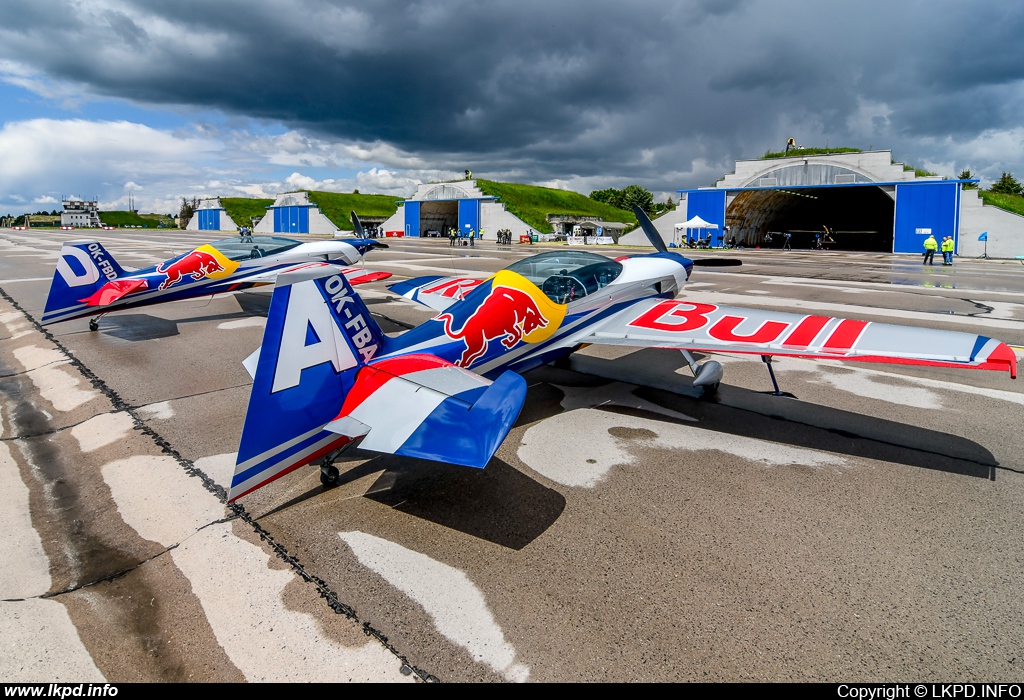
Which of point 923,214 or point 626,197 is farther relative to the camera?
point 626,197

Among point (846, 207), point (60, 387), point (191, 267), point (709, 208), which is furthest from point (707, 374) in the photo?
point (846, 207)

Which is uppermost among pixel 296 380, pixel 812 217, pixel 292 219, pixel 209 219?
pixel 209 219

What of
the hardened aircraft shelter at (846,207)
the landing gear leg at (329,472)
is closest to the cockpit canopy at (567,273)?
the landing gear leg at (329,472)

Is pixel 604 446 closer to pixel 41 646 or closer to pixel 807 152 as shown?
pixel 41 646

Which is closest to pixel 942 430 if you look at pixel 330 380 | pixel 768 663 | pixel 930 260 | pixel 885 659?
pixel 885 659

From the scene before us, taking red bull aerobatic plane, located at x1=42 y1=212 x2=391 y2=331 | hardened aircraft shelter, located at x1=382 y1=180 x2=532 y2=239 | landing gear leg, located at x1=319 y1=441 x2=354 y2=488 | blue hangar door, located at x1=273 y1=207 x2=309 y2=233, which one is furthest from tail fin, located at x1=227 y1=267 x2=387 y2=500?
blue hangar door, located at x1=273 y1=207 x2=309 y2=233

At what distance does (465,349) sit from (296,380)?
192 cm

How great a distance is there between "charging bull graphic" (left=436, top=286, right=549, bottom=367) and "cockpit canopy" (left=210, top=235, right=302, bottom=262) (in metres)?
9.95

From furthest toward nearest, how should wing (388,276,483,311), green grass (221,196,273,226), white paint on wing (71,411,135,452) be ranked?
1. green grass (221,196,273,226)
2. wing (388,276,483,311)
3. white paint on wing (71,411,135,452)

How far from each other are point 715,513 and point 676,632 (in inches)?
61.3

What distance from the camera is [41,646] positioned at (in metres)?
3.15

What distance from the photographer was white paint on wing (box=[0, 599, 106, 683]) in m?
2.95

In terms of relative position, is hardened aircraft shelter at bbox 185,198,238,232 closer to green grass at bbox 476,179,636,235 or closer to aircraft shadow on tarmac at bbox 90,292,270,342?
green grass at bbox 476,179,636,235

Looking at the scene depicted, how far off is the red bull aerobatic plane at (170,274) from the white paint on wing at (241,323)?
0.84 metres
